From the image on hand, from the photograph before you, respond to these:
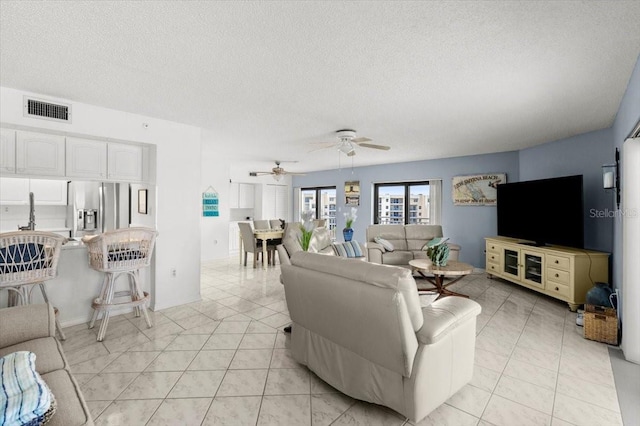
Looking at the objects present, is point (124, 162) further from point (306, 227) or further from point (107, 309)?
point (306, 227)

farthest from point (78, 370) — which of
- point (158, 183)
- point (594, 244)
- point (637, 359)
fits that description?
point (594, 244)

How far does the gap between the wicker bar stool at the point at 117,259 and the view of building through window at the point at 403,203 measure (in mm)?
5806

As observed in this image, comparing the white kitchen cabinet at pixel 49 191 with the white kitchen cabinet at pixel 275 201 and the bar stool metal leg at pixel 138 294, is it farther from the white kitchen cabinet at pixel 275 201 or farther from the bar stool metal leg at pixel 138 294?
the white kitchen cabinet at pixel 275 201

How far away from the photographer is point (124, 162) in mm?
3746

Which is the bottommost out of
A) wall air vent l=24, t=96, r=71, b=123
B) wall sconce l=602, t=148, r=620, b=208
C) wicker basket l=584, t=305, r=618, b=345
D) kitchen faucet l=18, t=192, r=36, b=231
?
wicker basket l=584, t=305, r=618, b=345

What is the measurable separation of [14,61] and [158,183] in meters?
1.74

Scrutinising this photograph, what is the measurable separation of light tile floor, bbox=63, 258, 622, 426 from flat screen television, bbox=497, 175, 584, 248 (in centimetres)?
115

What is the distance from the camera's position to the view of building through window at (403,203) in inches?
285

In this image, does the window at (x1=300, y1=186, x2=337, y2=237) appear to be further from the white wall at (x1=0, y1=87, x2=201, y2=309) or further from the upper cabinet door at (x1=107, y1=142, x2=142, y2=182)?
the upper cabinet door at (x1=107, y1=142, x2=142, y2=182)

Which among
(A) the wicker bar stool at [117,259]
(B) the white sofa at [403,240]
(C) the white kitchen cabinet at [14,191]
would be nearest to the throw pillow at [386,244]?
(B) the white sofa at [403,240]

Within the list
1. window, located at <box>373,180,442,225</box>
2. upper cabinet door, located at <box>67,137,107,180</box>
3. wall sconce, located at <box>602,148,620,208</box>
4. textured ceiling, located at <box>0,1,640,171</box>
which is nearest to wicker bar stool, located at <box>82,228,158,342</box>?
upper cabinet door, located at <box>67,137,107,180</box>

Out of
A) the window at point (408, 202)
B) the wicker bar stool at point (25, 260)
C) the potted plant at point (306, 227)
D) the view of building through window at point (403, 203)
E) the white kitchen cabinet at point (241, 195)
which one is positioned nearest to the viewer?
the wicker bar stool at point (25, 260)

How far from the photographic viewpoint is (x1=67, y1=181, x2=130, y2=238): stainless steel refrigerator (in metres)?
3.71

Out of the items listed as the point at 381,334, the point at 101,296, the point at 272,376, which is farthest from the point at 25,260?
the point at 381,334
